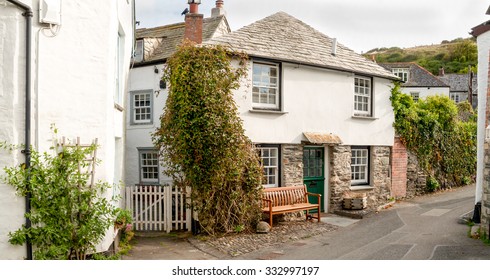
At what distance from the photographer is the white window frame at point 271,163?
28.9 ft

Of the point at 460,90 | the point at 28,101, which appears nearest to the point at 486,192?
the point at 28,101

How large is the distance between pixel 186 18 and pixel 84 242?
20.0 ft

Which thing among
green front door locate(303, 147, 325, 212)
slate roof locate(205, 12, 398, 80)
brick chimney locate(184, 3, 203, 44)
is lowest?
green front door locate(303, 147, 325, 212)

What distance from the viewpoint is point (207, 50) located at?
7.52 meters

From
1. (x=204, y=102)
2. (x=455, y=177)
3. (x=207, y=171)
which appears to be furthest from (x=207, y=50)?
(x=455, y=177)

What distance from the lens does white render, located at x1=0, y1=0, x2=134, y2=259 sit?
4.56m

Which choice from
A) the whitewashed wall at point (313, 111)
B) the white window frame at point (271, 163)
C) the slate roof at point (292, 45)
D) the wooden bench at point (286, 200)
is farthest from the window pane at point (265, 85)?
the wooden bench at point (286, 200)

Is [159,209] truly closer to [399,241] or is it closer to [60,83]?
[60,83]

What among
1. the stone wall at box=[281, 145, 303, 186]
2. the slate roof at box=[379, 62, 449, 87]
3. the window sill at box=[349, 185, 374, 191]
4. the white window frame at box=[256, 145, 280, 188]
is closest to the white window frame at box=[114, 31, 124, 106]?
the white window frame at box=[256, 145, 280, 188]

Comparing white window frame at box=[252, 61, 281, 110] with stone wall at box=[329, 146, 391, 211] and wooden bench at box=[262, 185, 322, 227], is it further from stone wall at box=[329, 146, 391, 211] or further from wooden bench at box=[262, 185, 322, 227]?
stone wall at box=[329, 146, 391, 211]

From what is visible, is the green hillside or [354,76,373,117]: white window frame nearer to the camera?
the green hillside

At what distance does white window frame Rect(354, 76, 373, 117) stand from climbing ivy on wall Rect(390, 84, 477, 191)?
806mm

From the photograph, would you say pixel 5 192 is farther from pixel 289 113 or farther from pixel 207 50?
pixel 289 113

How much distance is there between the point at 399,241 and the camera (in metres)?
5.91
